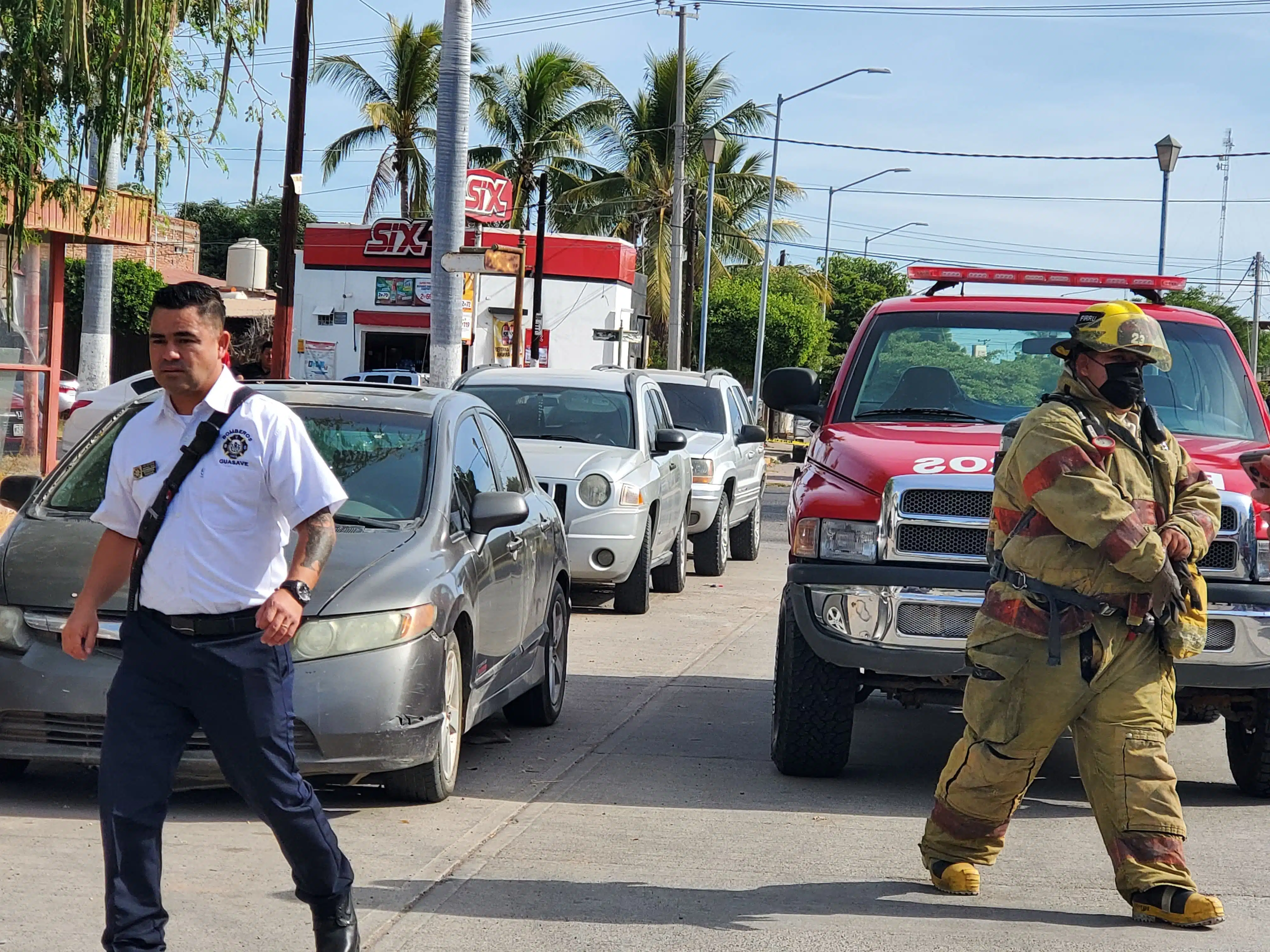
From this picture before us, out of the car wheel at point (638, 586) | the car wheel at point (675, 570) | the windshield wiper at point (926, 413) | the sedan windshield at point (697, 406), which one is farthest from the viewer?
the sedan windshield at point (697, 406)

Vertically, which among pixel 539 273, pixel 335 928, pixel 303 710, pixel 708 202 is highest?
pixel 708 202

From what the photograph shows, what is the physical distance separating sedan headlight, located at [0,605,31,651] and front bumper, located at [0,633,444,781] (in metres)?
0.03

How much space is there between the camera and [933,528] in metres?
6.77

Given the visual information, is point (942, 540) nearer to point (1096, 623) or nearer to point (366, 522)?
point (1096, 623)

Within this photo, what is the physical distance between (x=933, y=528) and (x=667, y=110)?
43476 millimetres

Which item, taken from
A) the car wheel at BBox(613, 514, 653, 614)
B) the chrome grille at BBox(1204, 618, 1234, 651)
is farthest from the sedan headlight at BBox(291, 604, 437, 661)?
the car wheel at BBox(613, 514, 653, 614)

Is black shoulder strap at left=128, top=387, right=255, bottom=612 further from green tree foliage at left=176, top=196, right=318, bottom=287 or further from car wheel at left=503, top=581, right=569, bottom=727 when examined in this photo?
green tree foliage at left=176, top=196, right=318, bottom=287

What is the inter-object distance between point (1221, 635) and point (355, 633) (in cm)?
326

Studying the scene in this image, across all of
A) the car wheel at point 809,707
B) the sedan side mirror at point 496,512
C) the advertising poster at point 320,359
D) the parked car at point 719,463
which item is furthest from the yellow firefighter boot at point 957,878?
the advertising poster at point 320,359

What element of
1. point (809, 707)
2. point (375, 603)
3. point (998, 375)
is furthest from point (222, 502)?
point (998, 375)

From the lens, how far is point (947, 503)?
675 centimetres

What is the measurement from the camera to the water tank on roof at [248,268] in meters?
20.6

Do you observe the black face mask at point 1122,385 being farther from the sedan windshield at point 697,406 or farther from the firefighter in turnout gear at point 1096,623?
the sedan windshield at point 697,406

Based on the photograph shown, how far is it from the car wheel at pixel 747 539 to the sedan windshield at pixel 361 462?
413 inches
